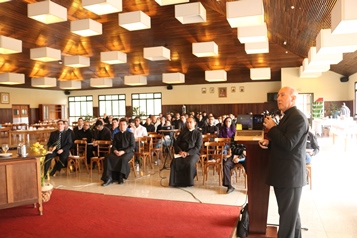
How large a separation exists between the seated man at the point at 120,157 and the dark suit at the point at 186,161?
994 mm

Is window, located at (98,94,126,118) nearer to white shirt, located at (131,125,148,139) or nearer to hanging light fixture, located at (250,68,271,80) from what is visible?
A: hanging light fixture, located at (250,68,271,80)

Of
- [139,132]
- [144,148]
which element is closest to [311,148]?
[144,148]

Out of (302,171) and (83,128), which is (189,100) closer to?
(83,128)

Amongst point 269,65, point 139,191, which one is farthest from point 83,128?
point 269,65

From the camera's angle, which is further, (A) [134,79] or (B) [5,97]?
(B) [5,97]

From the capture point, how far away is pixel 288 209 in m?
2.54

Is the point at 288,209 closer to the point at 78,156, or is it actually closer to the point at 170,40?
the point at 78,156

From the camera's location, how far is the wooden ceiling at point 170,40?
7961 millimetres

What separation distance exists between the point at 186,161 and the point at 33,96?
56.6ft

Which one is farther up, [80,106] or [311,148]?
[80,106]

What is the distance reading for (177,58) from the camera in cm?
1367

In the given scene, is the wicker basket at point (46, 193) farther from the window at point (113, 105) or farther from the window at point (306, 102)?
the window at point (113, 105)

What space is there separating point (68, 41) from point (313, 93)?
11670mm

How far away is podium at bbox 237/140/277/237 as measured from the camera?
118 inches
